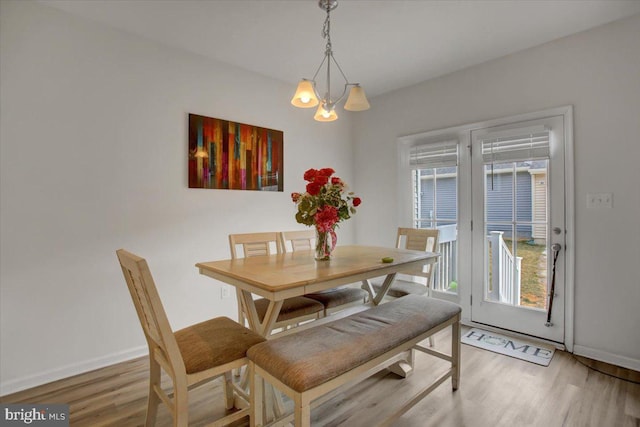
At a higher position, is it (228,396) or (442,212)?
(442,212)

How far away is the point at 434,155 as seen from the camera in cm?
337

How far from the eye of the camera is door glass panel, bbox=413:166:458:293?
3258 mm

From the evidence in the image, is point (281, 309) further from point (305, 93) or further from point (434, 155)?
point (434, 155)

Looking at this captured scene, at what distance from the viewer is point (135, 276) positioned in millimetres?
1278

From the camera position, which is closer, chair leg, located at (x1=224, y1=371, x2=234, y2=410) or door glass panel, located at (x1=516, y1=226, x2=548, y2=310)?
chair leg, located at (x1=224, y1=371, x2=234, y2=410)

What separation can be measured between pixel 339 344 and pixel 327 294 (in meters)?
0.97

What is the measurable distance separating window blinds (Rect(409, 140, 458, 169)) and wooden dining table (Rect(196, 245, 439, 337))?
1.37 m

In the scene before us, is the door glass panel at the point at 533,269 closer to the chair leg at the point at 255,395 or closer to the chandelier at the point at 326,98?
the chandelier at the point at 326,98

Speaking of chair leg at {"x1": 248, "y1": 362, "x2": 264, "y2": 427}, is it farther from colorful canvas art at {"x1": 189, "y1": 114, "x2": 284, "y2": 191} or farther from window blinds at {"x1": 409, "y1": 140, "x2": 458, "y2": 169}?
window blinds at {"x1": 409, "y1": 140, "x2": 458, "y2": 169}

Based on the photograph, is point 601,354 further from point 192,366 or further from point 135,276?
point 135,276

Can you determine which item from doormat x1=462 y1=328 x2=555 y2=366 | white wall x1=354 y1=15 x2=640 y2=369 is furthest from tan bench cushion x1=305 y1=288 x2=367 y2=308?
white wall x1=354 y1=15 x2=640 y2=369

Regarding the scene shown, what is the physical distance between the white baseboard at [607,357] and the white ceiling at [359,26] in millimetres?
2458

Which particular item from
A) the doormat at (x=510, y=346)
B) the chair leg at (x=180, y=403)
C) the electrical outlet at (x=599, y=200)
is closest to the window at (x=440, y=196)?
the doormat at (x=510, y=346)

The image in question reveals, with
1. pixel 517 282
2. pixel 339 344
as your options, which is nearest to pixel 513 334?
pixel 517 282
